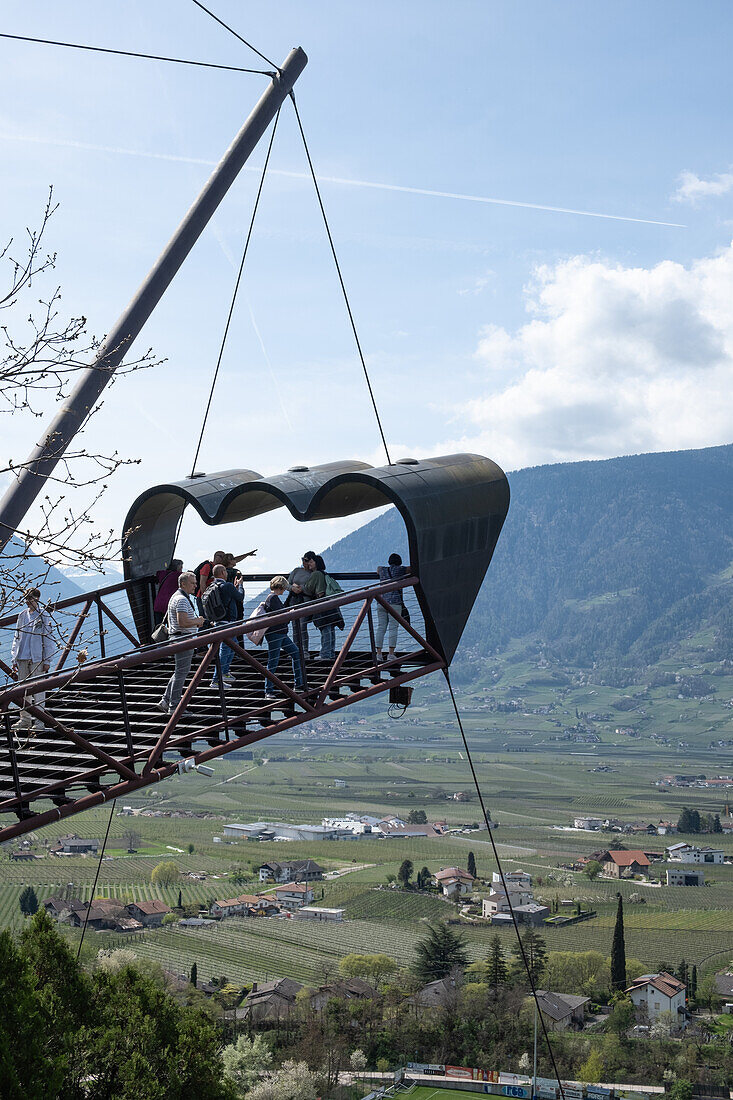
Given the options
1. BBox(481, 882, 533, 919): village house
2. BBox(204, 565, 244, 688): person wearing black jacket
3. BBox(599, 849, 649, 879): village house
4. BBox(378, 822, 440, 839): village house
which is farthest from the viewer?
BBox(378, 822, 440, 839): village house

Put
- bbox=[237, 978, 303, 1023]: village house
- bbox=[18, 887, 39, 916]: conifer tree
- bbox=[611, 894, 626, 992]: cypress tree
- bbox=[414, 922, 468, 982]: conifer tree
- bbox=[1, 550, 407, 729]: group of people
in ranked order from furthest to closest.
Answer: bbox=[18, 887, 39, 916]: conifer tree < bbox=[414, 922, 468, 982]: conifer tree < bbox=[611, 894, 626, 992]: cypress tree < bbox=[237, 978, 303, 1023]: village house < bbox=[1, 550, 407, 729]: group of people

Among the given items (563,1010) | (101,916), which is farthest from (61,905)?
(563,1010)

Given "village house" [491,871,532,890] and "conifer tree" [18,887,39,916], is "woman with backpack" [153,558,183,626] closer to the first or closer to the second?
"conifer tree" [18,887,39,916]

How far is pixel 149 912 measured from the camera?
14762 centimetres

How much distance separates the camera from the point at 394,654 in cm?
1304

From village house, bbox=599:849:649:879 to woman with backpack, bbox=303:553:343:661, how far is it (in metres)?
167

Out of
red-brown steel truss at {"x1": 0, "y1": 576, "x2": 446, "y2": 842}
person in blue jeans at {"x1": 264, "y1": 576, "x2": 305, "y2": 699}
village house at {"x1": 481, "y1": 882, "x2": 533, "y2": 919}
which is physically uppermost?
person in blue jeans at {"x1": 264, "y1": 576, "x2": 305, "y2": 699}

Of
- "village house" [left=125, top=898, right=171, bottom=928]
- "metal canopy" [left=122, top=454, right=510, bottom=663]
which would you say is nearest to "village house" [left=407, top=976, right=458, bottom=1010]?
"village house" [left=125, top=898, right=171, bottom=928]

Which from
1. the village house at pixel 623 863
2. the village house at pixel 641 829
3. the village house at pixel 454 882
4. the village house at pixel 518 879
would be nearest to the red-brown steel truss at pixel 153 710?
the village house at pixel 518 879

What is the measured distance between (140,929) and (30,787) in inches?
5819

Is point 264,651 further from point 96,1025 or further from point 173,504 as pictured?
point 96,1025

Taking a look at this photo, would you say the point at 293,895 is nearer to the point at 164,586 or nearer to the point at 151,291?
the point at 164,586

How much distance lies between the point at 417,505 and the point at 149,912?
148265 millimetres

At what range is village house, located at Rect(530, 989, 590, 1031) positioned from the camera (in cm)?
11475
